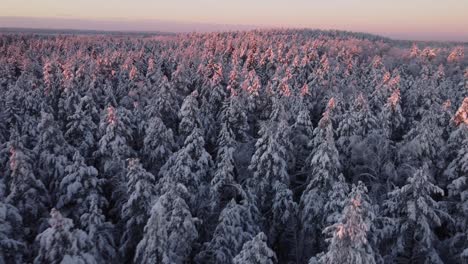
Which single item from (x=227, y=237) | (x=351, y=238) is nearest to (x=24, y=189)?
(x=227, y=237)

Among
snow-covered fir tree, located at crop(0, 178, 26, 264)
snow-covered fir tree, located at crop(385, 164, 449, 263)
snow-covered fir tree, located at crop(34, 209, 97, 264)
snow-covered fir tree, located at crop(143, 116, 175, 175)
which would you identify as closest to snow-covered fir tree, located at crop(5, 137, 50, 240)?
snow-covered fir tree, located at crop(0, 178, 26, 264)

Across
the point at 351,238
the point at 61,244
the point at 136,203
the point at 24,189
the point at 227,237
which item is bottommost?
the point at 227,237

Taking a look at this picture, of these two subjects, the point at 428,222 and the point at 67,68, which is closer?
the point at 428,222

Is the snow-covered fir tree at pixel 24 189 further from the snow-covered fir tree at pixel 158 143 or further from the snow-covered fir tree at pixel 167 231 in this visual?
the snow-covered fir tree at pixel 158 143

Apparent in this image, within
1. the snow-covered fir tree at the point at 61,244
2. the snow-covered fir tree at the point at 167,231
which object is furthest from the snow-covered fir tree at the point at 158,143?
the snow-covered fir tree at the point at 61,244

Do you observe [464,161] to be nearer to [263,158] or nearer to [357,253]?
[263,158]

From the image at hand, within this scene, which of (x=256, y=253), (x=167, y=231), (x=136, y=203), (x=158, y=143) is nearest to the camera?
(x=256, y=253)

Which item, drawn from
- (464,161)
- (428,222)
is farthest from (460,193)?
(428,222)

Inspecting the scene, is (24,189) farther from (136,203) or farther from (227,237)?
(227,237)

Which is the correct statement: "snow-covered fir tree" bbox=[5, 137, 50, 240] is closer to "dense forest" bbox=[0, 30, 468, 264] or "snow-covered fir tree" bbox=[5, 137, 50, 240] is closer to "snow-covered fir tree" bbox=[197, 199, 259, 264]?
"dense forest" bbox=[0, 30, 468, 264]

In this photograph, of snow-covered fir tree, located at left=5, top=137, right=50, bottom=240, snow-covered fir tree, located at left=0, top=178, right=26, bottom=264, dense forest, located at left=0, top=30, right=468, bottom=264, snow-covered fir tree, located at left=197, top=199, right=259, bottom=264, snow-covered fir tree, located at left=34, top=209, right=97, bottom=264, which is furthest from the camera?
snow-covered fir tree, located at left=197, top=199, right=259, bottom=264

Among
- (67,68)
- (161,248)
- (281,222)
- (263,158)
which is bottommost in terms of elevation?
(281,222)
